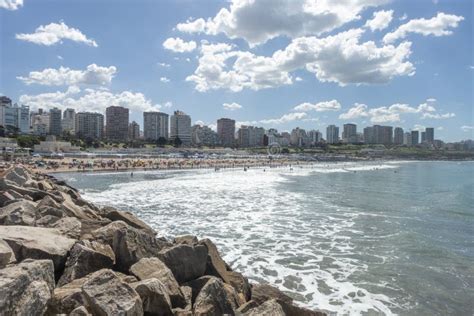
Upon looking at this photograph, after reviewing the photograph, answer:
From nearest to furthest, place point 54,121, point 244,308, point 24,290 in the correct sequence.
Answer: point 24,290, point 244,308, point 54,121

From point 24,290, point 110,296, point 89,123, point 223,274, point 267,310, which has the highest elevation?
point 89,123

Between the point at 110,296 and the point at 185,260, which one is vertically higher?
the point at 110,296

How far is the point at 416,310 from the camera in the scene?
8.77 meters

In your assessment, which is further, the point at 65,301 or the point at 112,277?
the point at 112,277

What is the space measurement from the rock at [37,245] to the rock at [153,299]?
182 centimetres

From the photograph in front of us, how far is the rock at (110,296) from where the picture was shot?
4.59 m

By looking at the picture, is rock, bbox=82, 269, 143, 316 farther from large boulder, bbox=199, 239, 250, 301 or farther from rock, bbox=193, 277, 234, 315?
large boulder, bbox=199, 239, 250, 301

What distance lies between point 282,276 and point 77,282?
21.5 feet

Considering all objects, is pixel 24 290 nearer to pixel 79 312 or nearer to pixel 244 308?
pixel 79 312

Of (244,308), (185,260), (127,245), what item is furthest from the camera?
(185,260)

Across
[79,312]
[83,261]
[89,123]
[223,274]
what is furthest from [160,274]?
[89,123]

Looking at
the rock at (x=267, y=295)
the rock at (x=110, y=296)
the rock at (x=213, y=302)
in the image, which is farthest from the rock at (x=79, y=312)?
the rock at (x=267, y=295)

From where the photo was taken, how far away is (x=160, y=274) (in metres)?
6.20

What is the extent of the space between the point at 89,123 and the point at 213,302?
201 meters
